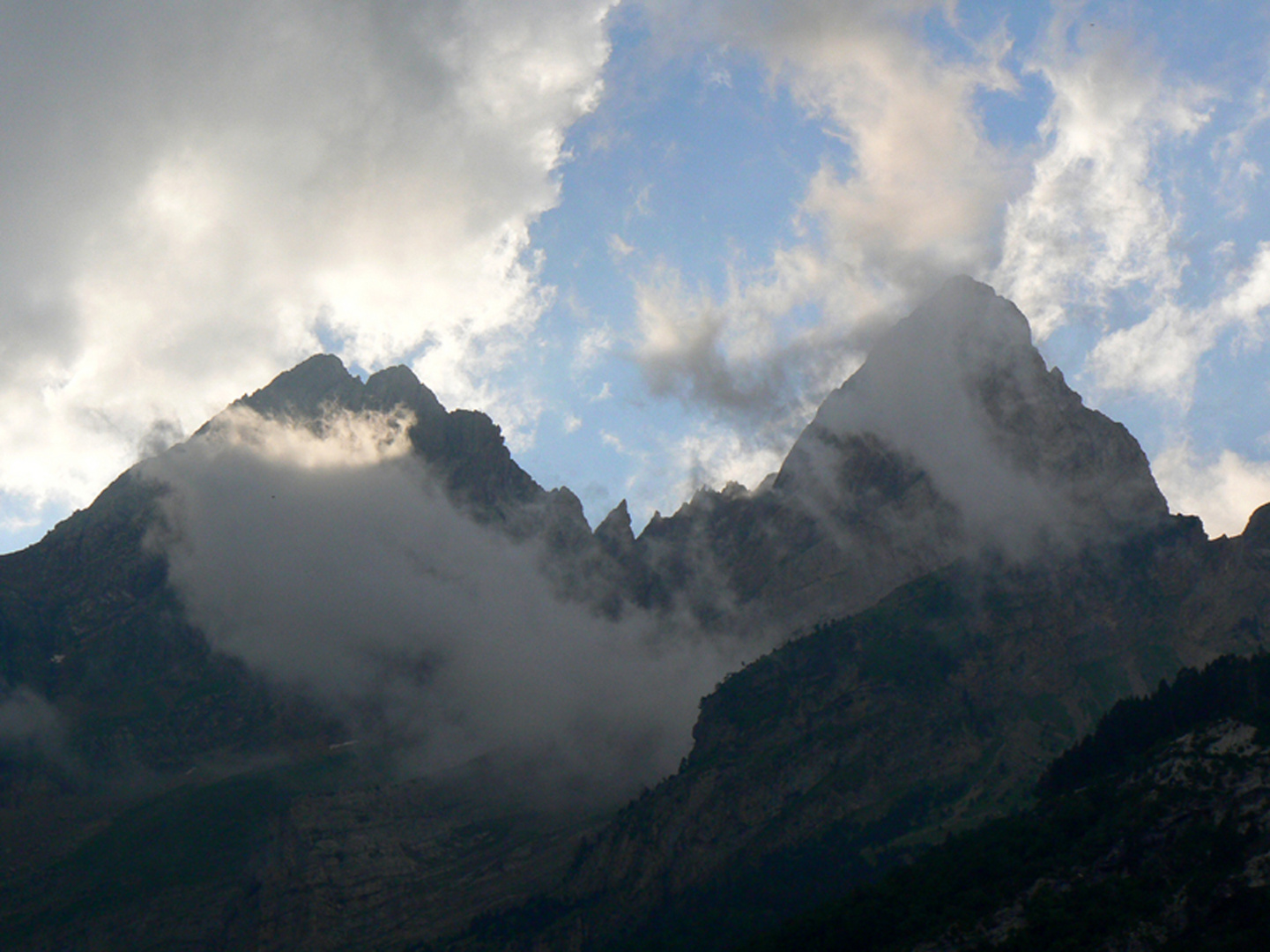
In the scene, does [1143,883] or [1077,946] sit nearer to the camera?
[1077,946]

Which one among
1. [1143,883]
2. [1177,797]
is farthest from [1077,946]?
[1177,797]

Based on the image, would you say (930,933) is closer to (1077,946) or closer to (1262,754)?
(1077,946)

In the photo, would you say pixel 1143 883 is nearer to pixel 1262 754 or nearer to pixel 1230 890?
pixel 1230 890

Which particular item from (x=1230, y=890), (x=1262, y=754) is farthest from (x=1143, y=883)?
(x=1262, y=754)

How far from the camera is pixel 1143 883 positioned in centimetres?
18275

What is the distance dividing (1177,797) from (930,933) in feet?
141

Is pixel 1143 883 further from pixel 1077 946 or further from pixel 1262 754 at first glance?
pixel 1262 754

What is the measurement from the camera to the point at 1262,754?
646 ft

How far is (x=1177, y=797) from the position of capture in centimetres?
19725

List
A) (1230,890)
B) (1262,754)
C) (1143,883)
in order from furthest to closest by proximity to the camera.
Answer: (1262,754) → (1143,883) → (1230,890)

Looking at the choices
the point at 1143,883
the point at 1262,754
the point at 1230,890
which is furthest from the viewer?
the point at 1262,754

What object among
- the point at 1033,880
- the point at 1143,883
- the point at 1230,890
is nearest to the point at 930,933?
the point at 1033,880

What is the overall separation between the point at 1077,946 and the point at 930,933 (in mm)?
27844

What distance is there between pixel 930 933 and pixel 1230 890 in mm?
44768
